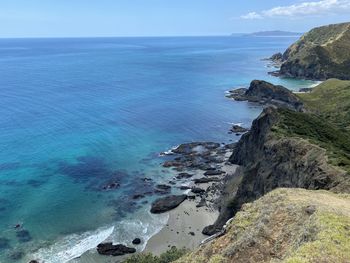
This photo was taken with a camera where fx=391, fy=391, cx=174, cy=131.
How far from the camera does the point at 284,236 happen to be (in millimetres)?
23688

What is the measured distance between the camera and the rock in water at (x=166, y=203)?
2717 inches

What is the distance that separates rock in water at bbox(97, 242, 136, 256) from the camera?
186ft

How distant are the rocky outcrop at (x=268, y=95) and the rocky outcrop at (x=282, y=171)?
71251 mm

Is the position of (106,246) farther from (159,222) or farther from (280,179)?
(280,179)

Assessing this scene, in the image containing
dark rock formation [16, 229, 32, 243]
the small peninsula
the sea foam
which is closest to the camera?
the small peninsula

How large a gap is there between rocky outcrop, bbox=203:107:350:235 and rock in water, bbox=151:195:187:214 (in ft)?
31.9

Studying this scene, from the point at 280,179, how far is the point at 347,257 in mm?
39428

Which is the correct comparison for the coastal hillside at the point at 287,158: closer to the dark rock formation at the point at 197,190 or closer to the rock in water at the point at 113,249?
the dark rock formation at the point at 197,190

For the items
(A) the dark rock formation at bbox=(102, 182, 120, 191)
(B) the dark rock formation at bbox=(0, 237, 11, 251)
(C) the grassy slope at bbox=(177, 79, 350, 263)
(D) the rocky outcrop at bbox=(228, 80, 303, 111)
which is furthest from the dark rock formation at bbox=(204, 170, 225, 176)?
(D) the rocky outcrop at bbox=(228, 80, 303, 111)

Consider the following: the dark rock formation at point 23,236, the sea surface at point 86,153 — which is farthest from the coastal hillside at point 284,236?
Answer: the dark rock formation at point 23,236

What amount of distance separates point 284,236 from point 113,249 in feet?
126

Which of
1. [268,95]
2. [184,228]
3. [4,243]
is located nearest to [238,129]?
→ [268,95]

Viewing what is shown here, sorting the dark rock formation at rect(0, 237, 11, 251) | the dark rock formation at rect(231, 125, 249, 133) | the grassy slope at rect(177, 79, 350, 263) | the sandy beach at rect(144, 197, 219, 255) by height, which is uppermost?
the grassy slope at rect(177, 79, 350, 263)

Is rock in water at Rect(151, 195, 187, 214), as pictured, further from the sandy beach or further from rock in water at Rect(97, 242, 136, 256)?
rock in water at Rect(97, 242, 136, 256)
